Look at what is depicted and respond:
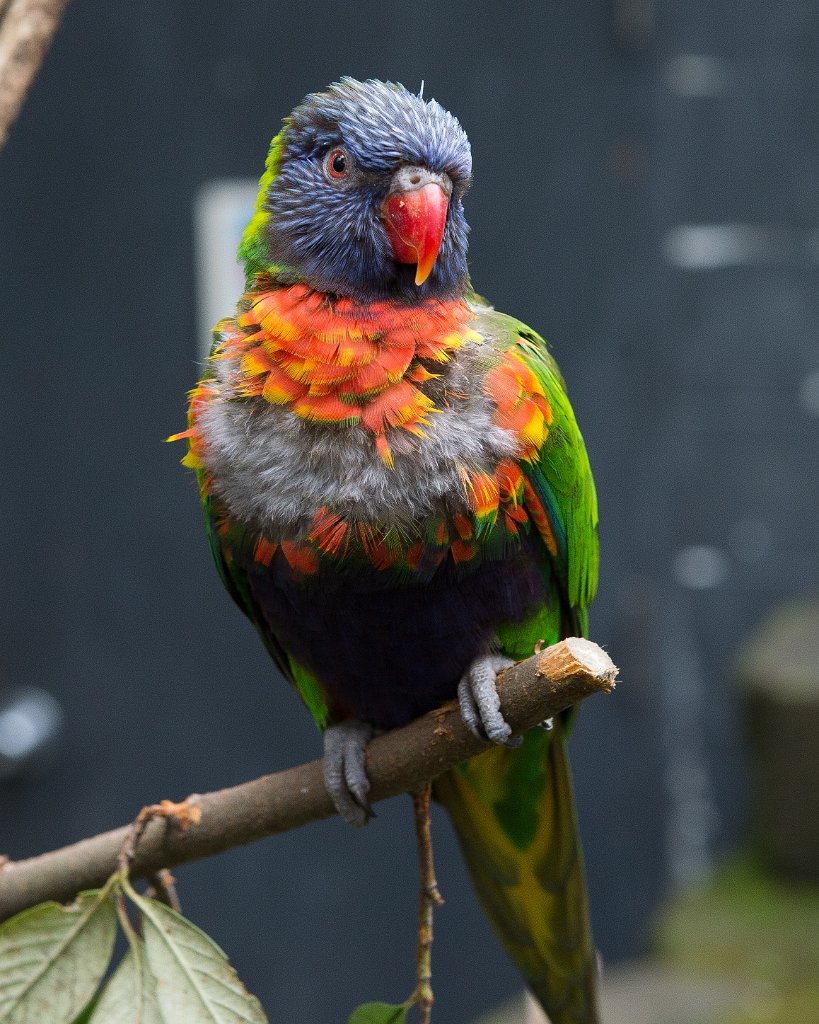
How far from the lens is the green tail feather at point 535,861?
183 centimetres

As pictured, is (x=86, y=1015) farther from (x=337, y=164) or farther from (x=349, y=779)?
(x=337, y=164)

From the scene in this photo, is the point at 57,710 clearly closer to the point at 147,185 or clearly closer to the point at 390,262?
the point at 147,185

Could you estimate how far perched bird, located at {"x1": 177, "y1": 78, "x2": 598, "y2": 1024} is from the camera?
4.83 feet

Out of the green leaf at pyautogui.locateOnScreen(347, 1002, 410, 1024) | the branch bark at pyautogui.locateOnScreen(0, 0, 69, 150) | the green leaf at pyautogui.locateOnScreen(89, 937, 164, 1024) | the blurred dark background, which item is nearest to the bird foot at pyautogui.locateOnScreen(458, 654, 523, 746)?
the green leaf at pyautogui.locateOnScreen(347, 1002, 410, 1024)

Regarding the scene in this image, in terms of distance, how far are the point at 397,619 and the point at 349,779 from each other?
0.25m

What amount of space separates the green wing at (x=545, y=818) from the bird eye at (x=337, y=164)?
295 mm

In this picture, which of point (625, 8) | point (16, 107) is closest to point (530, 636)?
point (16, 107)

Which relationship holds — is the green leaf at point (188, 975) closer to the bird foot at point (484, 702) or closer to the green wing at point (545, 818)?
the bird foot at point (484, 702)

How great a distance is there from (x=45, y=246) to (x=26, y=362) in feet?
1.02

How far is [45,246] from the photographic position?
3.10 meters

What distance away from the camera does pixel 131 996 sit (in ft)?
4.47

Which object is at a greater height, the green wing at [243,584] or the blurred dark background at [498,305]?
the blurred dark background at [498,305]

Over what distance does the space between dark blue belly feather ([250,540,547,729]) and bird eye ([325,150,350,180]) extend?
53cm

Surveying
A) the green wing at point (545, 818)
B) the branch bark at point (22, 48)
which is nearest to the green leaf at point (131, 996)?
the green wing at point (545, 818)
